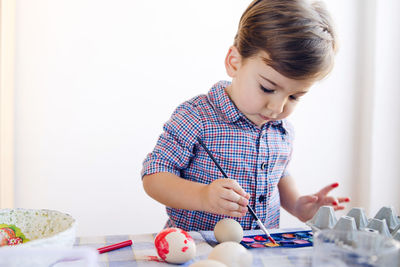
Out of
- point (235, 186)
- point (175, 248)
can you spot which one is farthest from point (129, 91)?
point (175, 248)

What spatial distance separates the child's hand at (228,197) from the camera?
0.66 m

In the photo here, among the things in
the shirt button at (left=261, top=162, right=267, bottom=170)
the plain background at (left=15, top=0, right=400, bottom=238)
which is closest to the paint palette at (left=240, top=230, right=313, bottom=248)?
the shirt button at (left=261, top=162, right=267, bottom=170)

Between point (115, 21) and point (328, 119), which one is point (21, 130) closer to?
point (115, 21)

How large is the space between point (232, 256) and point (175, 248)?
3.4 inches

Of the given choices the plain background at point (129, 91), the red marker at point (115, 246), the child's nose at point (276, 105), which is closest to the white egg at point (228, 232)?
the red marker at point (115, 246)

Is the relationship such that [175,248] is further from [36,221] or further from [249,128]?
[249,128]

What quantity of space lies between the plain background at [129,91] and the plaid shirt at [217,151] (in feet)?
2.01

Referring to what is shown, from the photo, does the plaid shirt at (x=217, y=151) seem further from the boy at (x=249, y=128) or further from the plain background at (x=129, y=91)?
the plain background at (x=129, y=91)

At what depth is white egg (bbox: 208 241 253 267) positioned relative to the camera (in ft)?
1.59

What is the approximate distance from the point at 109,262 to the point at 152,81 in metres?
1.01

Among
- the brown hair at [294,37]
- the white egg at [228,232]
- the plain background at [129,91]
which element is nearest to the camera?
the white egg at [228,232]

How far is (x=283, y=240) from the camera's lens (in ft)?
2.13

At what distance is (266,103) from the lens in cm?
80

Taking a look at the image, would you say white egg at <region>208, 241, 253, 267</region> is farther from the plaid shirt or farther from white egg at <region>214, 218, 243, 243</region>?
the plaid shirt
